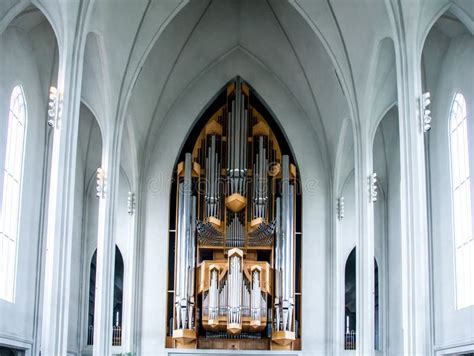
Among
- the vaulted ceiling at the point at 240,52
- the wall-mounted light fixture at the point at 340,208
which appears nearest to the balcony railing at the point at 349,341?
the wall-mounted light fixture at the point at 340,208

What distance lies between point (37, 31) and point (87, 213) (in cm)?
773

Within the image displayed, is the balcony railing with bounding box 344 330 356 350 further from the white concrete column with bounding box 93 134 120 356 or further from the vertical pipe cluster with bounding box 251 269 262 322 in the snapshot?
the white concrete column with bounding box 93 134 120 356

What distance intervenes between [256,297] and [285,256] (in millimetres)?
1778

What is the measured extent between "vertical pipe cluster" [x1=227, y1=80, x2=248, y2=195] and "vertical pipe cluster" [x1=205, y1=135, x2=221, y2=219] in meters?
0.43

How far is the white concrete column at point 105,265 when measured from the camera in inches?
845

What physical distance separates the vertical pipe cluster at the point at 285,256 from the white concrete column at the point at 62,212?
10.5 meters

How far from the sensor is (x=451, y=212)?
2161 cm

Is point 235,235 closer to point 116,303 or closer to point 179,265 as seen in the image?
point 179,265

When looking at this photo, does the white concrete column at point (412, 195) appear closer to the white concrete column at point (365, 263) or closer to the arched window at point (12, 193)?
the white concrete column at point (365, 263)

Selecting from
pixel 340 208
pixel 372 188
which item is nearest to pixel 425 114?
pixel 372 188

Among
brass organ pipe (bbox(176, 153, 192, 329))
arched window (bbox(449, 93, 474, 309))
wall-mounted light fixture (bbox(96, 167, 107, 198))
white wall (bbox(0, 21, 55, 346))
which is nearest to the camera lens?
arched window (bbox(449, 93, 474, 309))

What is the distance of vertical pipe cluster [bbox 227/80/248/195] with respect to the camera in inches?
1082

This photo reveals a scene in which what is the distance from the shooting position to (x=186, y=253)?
27031 mm

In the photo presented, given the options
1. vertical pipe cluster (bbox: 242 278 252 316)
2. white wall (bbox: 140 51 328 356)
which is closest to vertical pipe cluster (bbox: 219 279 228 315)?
vertical pipe cluster (bbox: 242 278 252 316)
